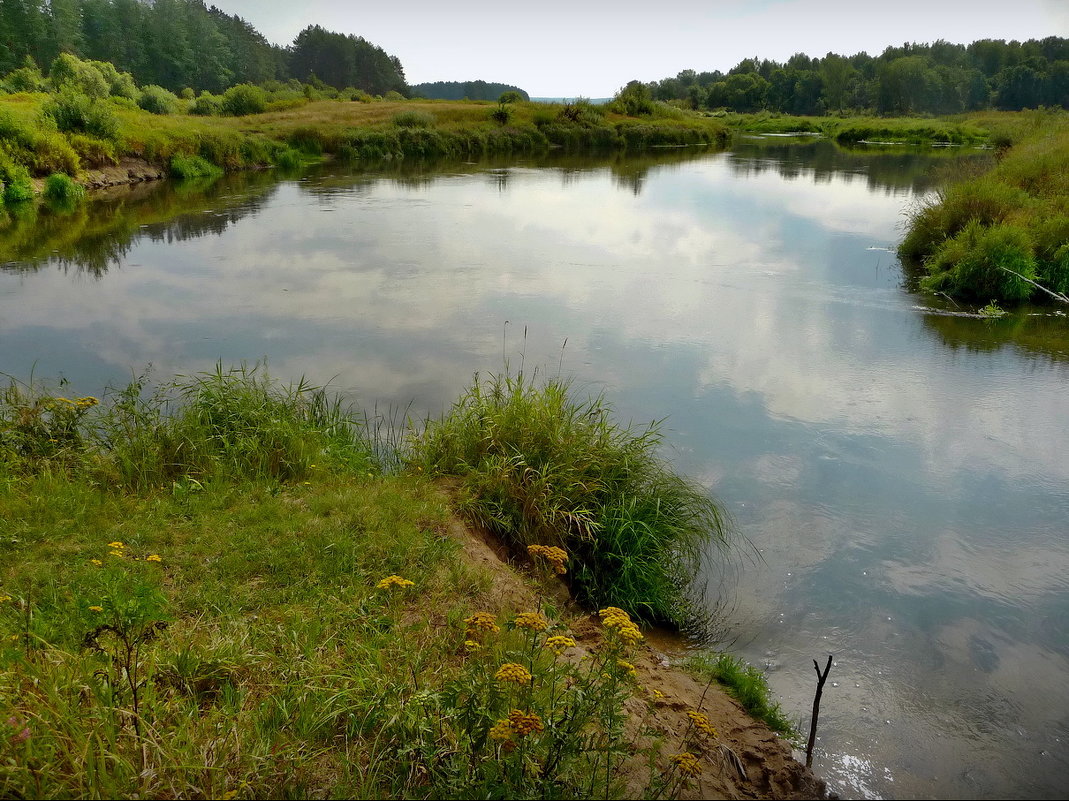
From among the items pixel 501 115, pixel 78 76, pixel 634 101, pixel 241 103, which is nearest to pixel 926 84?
pixel 634 101

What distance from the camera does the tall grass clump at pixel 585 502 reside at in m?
4.61

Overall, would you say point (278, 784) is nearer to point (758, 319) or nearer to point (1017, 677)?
point (1017, 677)

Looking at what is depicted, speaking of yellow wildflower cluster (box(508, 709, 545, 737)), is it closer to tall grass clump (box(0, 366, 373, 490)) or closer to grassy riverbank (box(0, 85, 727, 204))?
tall grass clump (box(0, 366, 373, 490))

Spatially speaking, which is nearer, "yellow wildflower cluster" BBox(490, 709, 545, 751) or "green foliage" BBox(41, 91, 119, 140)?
"yellow wildflower cluster" BBox(490, 709, 545, 751)

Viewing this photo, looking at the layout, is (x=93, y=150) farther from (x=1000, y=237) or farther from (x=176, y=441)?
(x=1000, y=237)

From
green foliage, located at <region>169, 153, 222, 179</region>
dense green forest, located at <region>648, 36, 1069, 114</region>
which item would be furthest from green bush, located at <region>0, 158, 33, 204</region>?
dense green forest, located at <region>648, 36, 1069, 114</region>

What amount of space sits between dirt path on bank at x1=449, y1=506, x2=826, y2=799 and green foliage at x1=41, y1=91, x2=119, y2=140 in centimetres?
2033

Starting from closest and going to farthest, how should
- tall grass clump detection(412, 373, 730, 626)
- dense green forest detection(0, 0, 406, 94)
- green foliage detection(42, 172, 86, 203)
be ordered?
tall grass clump detection(412, 373, 730, 626) < green foliage detection(42, 172, 86, 203) < dense green forest detection(0, 0, 406, 94)

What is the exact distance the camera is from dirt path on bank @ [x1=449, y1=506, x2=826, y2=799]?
2.86m

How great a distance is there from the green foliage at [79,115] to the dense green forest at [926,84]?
54482 mm

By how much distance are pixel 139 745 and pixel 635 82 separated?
5184cm

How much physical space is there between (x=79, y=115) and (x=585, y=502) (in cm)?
2036

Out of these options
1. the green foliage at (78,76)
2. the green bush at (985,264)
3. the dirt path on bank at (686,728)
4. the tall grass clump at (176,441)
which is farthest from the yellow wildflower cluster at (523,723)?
the green foliage at (78,76)

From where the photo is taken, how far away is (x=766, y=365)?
8.56 metres
